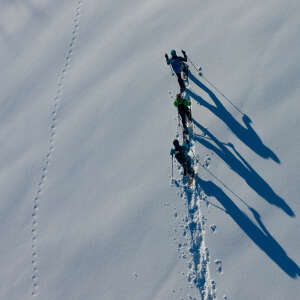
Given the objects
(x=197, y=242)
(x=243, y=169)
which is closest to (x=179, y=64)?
(x=243, y=169)

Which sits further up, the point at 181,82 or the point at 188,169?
the point at 181,82

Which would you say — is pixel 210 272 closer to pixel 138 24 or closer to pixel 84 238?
pixel 84 238

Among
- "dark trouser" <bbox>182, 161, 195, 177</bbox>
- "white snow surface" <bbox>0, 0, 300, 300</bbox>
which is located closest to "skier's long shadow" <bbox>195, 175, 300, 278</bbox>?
"white snow surface" <bbox>0, 0, 300, 300</bbox>

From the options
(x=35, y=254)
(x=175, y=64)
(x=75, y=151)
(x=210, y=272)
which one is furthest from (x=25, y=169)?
(x=210, y=272)

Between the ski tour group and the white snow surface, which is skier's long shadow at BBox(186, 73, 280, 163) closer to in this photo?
the white snow surface

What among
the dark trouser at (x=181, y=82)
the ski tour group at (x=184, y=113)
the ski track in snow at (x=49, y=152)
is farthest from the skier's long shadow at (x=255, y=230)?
the ski track in snow at (x=49, y=152)

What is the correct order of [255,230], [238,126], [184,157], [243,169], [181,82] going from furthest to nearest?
[181,82] → [238,126] → [243,169] → [184,157] → [255,230]

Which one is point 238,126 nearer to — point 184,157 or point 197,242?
point 184,157
